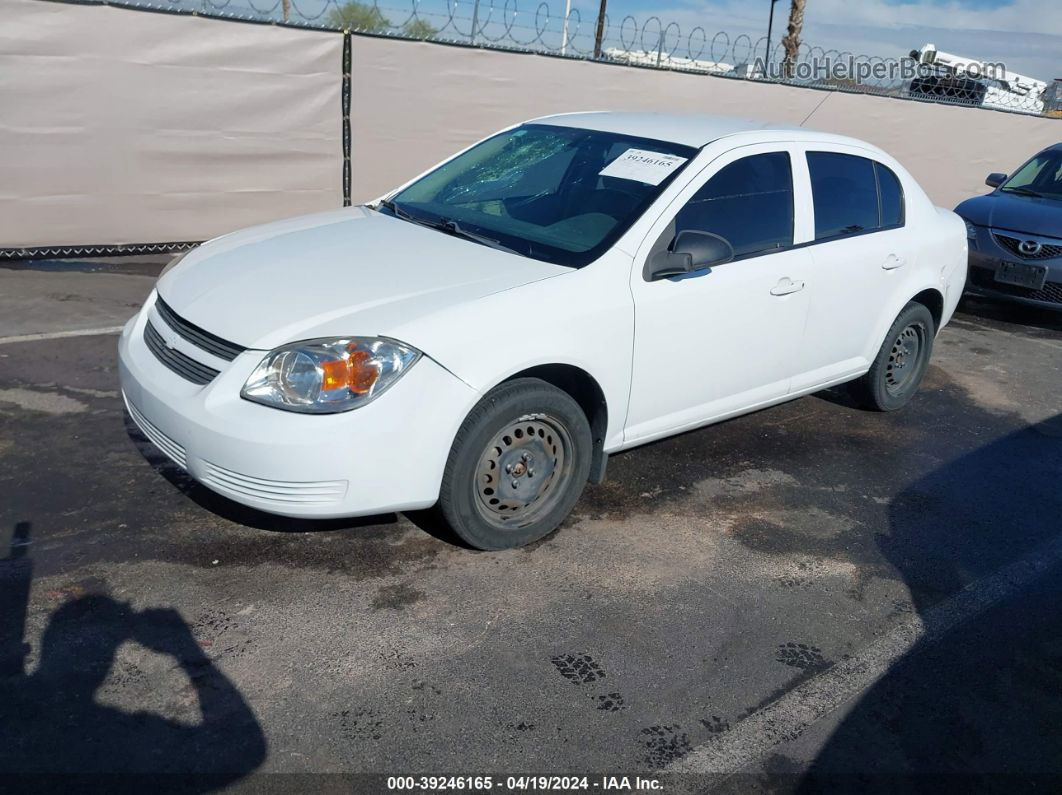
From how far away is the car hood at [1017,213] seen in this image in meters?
8.99

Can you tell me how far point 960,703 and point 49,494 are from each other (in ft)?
12.4

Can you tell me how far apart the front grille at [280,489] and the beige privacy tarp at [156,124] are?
5810 mm

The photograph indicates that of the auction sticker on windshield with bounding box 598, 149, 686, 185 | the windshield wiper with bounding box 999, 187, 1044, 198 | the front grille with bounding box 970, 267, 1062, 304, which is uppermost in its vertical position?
the auction sticker on windshield with bounding box 598, 149, 686, 185

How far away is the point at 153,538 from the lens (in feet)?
13.3

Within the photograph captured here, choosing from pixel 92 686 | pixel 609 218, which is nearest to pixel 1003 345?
pixel 609 218

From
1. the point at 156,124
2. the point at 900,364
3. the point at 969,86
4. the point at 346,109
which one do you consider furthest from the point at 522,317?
the point at 969,86

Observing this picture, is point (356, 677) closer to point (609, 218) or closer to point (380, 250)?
point (380, 250)

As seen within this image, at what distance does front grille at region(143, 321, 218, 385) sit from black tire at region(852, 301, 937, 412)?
155 inches

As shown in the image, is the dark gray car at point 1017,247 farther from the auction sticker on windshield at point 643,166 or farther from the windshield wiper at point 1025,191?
the auction sticker on windshield at point 643,166

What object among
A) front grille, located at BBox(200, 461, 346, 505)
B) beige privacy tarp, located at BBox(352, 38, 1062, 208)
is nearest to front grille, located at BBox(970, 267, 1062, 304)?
beige privacy tarp, located at BBox(352, 38, 1062, 208)

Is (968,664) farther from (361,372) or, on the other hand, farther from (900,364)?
(900,364)

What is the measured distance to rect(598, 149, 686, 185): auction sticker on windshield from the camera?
457 centimetres

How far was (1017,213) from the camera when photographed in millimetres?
9250

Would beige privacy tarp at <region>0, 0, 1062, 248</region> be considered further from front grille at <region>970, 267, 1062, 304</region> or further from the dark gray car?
front grille at <region>970, 267, 1062, 304</region>
